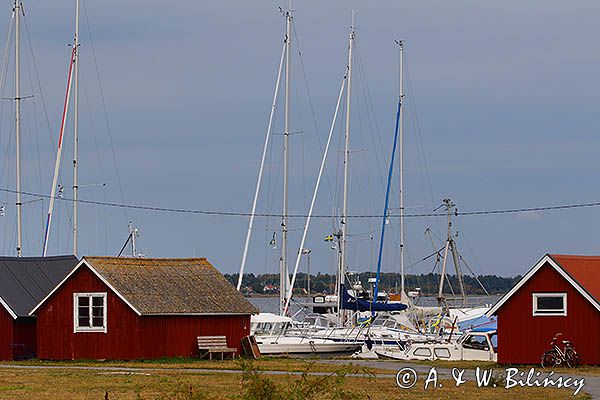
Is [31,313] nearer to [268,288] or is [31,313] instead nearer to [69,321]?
[69,321]

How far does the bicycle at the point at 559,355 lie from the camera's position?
41.5 m

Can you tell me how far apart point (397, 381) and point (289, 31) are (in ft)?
127

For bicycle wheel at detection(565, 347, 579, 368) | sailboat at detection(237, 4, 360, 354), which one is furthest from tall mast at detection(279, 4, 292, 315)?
bicycle wheel at detection(565, 347, 579, 368)

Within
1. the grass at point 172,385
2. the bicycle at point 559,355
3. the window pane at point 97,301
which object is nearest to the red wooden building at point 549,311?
the bicycle at point 559,355

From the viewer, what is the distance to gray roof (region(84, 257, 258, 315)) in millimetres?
46719


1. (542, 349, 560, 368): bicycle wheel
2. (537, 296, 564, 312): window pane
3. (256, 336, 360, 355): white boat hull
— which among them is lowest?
(256, 336, 360, 355): white boat hull

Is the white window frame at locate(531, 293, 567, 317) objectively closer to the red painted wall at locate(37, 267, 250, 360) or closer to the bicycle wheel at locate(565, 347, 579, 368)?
the bicycle wheel at locate(565, 347, 579, 368)

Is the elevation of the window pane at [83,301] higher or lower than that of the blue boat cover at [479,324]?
higher

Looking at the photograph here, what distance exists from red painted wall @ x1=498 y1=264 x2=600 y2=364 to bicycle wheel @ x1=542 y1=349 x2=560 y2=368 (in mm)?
475

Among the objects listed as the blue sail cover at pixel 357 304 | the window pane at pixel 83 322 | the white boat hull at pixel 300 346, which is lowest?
the white boat hull at pixel 300 346

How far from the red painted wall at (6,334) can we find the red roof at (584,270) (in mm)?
21458

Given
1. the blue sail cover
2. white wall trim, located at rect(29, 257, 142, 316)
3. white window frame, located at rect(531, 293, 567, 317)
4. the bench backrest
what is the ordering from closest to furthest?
white window frame, located at rect(531, 293, 567, 317) < white wall trim, located at rect(29, 257, 142, 316) < the bench backrest < the blue sail cover

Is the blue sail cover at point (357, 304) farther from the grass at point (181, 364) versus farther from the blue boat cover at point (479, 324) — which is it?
the grass at point (181, 364)

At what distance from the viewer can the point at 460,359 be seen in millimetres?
51000
